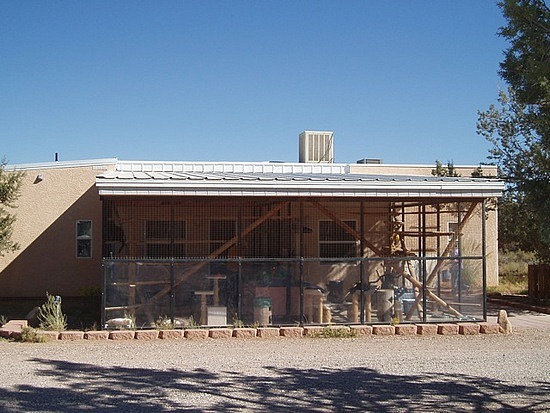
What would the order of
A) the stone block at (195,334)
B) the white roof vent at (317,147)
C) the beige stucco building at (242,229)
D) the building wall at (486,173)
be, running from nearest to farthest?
the stone block at (195,334) < the beige stucco building at (242,229) < the building wall at (486,173) < the white roof vent at (317,147)

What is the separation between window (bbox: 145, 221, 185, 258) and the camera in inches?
728

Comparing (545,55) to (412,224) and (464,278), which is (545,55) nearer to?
(464,278)

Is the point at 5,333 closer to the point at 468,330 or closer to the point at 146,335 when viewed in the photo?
the point at 146,335

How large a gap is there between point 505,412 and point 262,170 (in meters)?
14.8

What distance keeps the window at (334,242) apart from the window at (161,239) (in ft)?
14.1

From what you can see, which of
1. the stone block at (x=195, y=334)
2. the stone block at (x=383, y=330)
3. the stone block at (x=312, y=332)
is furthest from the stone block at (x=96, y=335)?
the stone block at (x=383, y=330)

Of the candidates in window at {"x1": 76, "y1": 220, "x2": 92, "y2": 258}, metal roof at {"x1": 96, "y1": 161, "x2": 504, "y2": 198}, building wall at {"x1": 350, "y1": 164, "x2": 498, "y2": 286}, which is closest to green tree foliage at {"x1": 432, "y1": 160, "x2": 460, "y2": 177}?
building wall at {"x1": 350, "y1": 164, "x2": 498, "y2": 286}

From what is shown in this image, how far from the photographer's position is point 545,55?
715 cm

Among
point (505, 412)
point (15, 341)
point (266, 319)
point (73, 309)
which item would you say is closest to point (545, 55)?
point (505, 412)

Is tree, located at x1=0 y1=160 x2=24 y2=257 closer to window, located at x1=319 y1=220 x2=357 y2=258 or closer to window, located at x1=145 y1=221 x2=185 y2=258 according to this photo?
window, located at x1=145 y1=221 x2=185 y2=258

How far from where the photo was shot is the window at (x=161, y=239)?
18.5 metres

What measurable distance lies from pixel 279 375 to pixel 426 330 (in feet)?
19.0

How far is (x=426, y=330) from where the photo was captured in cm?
1582

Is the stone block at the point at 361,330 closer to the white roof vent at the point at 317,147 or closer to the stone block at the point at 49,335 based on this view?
the stone block at the point at 49,335
